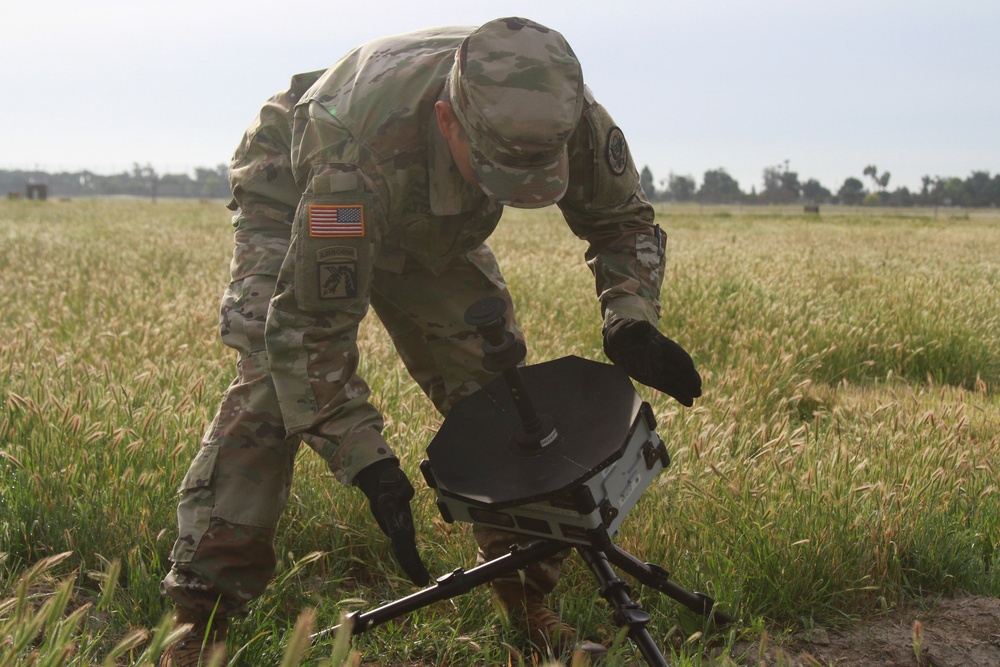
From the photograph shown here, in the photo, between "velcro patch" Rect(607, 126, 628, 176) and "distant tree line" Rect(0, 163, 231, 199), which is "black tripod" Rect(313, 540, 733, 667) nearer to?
"velcro patch" Rect(607, 126, 628, 176)

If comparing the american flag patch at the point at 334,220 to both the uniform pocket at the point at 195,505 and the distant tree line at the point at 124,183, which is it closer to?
the uniform pocket at the point at 195,505

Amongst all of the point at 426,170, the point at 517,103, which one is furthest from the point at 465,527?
the point at 517,103

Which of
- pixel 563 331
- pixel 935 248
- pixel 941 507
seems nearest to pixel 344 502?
pixel 941 507

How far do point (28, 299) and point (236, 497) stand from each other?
5.04 meters

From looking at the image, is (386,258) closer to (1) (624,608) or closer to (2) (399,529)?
(2) (399,529)

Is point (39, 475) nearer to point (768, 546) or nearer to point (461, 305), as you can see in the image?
point (461, 305)

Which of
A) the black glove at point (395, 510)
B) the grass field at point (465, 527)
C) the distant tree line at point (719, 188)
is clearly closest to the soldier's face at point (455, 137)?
the black glove at point (395, 510)

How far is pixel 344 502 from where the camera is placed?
2830mm

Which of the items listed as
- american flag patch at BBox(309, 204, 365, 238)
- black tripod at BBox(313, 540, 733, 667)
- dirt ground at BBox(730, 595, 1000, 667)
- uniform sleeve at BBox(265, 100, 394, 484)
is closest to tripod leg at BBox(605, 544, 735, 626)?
black tripod at BBox(313, 540, 733, 667)

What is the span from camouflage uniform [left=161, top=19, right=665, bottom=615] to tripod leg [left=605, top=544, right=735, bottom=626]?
379 millimetres

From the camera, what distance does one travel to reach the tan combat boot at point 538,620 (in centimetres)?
225

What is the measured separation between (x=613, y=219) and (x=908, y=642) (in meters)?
1.43

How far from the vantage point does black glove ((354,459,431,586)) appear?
1.91 metres

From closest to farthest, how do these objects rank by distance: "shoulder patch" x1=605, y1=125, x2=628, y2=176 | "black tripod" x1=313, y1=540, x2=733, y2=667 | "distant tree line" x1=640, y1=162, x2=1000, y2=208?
"black tripod" x1=313, y1=540, x2=733, y2=667, "shoulder patch" x1=605, y1=125, x2=628, y2=176, "distant tree line" x1=640, y1=162, x2=1000, y2=208
